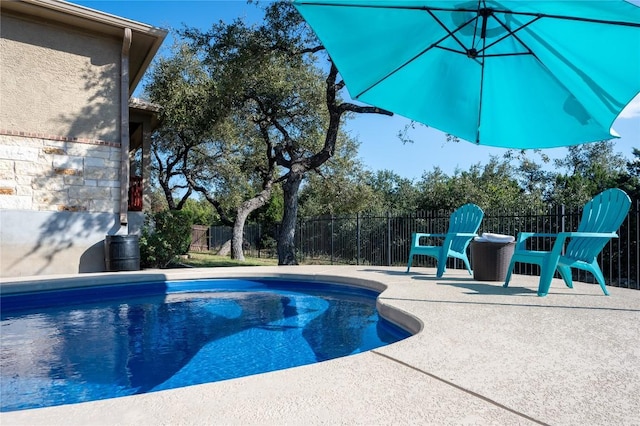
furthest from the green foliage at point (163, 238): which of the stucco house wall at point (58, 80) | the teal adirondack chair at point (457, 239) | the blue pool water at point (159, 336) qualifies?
the teal adirondack chair at point (457, 239)

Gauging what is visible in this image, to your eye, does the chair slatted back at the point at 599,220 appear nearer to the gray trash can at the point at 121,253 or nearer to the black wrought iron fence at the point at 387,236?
the black wrought iron fence at the point at 387,236

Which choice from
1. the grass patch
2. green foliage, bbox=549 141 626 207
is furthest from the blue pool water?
green foliage, bbox=549 141 626 207

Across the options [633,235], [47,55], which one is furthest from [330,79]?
[633,235]

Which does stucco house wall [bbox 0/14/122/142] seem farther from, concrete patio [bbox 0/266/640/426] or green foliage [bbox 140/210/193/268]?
concrete patio [bbox 0/266/640/426]

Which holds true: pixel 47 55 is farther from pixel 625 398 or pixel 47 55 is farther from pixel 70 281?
pixel 625 398

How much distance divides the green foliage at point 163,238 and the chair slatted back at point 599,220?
7.31 metres

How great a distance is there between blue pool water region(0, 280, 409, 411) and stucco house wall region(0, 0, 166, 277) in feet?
6.92

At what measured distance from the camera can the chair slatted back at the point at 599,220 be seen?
4.52m

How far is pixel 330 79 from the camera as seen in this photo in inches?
421

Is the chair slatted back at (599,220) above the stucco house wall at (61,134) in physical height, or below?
below

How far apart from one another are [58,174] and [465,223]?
23.8 feet

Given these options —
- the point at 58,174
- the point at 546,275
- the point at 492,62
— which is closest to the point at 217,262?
the point at 58,174

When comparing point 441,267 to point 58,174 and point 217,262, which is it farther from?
point 217,262

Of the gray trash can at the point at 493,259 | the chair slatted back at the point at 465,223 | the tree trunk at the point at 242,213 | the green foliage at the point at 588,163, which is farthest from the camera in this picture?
the green foliage at the point at 588,163
